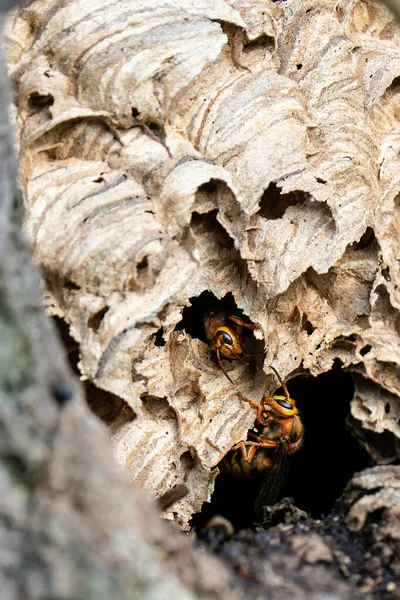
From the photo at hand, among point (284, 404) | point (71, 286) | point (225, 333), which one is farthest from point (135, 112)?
point (284, 404)

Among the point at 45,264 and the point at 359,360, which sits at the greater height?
the point at 45,264

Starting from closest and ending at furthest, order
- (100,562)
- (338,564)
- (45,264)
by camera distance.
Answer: (100,562) → (338,564) → (45,264)

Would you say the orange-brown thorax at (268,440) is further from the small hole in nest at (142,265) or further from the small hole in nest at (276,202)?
the small hole in nest at (142,265)

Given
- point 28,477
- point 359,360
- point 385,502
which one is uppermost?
point 28,477

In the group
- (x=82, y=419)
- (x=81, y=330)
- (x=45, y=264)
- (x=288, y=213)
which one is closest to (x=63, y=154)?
(x=45, y=264)

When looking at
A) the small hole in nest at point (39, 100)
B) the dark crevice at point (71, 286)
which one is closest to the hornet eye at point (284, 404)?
the dark crevice at point (71, 286)

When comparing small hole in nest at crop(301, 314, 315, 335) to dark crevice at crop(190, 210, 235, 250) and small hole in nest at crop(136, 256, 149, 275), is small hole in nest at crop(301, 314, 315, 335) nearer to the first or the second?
dark crevice at crop(190, 210, 235, 250)

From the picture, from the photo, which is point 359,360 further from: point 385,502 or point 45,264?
point 45,264

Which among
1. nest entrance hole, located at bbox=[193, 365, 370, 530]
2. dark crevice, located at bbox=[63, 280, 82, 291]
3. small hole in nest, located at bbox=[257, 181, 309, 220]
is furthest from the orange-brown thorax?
dark crevice, located at bbox=[63, 280, 82, 291]

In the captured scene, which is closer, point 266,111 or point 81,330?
point 81,330
